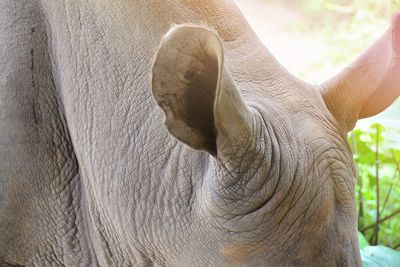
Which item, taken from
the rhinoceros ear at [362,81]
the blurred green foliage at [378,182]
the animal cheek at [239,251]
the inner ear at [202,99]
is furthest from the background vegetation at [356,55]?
the inner ear at [202,99]

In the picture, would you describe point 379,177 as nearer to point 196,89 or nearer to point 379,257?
point 379,257

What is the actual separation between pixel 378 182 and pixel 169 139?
5.57 ft

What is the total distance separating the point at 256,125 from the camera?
1.11 meters

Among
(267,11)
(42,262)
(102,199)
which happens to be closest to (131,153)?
(102,199)

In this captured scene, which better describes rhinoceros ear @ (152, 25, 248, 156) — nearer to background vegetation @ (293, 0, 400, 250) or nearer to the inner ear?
the inner ear

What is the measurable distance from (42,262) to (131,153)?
1.29ft

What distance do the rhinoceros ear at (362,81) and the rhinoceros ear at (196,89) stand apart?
0.30 m

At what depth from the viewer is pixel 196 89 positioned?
1.06 metres

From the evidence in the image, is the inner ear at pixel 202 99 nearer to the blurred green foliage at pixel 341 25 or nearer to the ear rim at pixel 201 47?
the ear rim at pixel 201 47

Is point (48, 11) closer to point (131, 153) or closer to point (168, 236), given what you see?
point (131, 153)

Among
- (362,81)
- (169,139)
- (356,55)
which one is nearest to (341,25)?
(356,55)

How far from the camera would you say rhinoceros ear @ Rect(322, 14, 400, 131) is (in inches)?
51.2

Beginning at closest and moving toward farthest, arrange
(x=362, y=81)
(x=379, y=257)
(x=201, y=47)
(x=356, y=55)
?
(x=201, y=47) < (x=362, y=81) < (x=379, y=257) < (x=356, y=55)

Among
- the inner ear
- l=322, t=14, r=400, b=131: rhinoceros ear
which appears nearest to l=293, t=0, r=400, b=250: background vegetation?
l=322, t=14, r=400, b=131: rhinoceros ear
